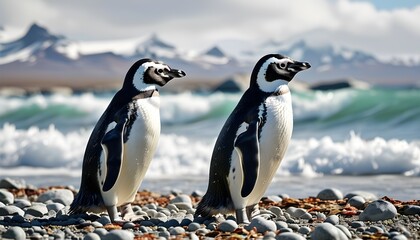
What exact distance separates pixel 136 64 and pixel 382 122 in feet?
54.4

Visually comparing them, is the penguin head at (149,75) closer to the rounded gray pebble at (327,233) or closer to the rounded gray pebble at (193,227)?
the rounded gray pebble at (193,227)

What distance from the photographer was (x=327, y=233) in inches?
206

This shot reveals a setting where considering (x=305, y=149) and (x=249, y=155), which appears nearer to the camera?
(x=249, y=155)

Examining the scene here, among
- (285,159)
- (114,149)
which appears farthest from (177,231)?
(285,159)

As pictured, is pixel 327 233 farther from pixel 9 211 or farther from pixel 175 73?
pixel 9 211

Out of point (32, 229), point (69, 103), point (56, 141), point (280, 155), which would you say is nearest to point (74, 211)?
point (32, 229)

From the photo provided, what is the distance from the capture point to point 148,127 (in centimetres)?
632

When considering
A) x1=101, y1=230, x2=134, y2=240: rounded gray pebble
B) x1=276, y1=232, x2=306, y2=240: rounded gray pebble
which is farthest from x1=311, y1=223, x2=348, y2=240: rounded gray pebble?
x1=101, y1=230, x2=134, y2=240: rounded gray pebble

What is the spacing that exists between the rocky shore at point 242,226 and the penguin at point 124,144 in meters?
0.18

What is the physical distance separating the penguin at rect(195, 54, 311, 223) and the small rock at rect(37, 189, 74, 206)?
7.32 feet

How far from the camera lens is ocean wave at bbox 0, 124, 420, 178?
13.6m

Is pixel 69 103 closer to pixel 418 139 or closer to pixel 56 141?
pixel 56 141

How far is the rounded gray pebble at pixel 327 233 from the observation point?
5.21m

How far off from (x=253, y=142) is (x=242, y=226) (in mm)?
646
